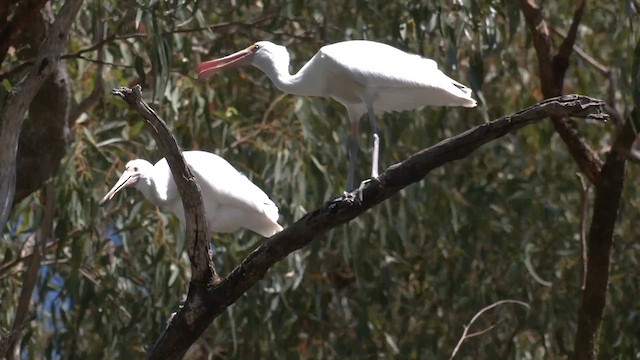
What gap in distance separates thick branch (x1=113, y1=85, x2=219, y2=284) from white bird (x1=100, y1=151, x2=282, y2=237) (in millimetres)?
962

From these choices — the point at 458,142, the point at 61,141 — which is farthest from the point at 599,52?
the point at 458,142

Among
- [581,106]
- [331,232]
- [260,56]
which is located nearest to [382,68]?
[260,56]

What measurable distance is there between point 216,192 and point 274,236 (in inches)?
40.4

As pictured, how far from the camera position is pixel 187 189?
10.8 feet

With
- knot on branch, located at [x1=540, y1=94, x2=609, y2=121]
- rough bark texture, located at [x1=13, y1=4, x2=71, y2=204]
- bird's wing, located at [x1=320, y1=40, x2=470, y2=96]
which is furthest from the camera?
rough bark texture, located at [x1=13, y1=4, x2=71, y2=204]

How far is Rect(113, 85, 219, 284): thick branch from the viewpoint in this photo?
10.2ft

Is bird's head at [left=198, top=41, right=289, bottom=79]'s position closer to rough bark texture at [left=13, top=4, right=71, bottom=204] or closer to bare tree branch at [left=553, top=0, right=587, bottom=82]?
rough bark texture at [left=13, top=4, right=71, bottom=204]

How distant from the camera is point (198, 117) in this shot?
5418 mm

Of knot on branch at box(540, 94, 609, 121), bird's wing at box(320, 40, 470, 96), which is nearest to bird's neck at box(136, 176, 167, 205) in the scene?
bird's wing at box(320, 40, 470, 96)

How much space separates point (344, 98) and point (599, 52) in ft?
9.42

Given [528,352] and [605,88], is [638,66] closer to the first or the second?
[528,352]

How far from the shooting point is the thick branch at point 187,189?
10.2 ft

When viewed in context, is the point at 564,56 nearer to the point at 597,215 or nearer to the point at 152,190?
the point at 597,215

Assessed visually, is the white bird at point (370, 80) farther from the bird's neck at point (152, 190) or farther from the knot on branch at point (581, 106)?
the knot on branch at point (581, 106)
